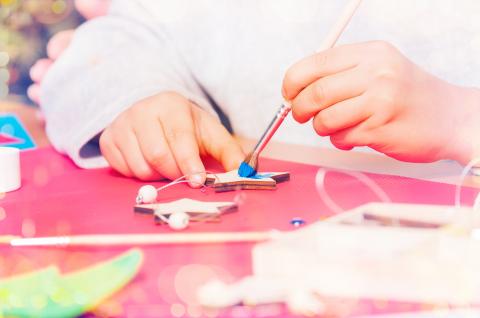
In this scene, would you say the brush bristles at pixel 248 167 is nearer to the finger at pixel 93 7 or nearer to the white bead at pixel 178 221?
the white bead at pixel 178 221

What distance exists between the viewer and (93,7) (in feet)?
4.17

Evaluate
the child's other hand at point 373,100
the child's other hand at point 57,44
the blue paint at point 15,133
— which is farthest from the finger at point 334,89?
the child's other hand at point 57,44

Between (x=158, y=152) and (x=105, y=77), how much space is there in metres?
0.23

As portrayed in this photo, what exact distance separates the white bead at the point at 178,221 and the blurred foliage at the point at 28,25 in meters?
0.97

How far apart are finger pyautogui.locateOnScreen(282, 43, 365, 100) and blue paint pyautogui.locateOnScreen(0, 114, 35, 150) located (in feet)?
1.60

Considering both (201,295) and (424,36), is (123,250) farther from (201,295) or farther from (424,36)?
(424,36)

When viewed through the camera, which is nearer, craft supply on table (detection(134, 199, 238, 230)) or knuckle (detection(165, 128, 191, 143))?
craft supply on table (detection(134, 199, 238, 230))

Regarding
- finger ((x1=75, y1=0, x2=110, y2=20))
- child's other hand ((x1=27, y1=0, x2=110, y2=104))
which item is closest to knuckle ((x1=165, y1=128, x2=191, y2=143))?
child's other hand ((x1=27, y1=0, x2=110, y2=104))

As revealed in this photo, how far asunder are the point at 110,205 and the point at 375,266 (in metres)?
0.31

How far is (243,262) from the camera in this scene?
42 cm

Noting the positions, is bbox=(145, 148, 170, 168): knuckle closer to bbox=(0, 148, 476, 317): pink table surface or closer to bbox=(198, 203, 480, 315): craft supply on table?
bbox=(0, 148, 476, 317): pink table surface

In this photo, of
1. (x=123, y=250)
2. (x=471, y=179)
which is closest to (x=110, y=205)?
(x=123, y=250)

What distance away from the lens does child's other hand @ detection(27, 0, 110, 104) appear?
116 cm

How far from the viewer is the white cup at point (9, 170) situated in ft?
2.20
